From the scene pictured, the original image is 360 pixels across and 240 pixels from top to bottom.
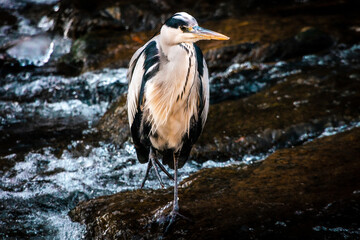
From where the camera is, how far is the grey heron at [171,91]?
2133mm

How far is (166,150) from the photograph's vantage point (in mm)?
2656

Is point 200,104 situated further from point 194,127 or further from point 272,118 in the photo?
point 272,118

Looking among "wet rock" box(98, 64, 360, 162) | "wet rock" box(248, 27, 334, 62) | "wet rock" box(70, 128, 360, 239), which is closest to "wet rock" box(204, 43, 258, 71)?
"wet rock" box(248, 27, 334, 62)

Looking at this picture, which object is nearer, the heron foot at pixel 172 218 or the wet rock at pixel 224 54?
the heron foot at pixel 172 218

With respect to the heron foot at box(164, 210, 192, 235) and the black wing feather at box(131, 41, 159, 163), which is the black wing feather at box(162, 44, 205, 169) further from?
the heron foot at box(164, 210, 192, 235)

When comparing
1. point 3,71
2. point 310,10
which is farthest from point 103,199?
point 310,10

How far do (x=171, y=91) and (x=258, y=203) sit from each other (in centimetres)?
77

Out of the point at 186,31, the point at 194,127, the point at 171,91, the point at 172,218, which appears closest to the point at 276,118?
the point at 194,127

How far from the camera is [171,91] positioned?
2330mm

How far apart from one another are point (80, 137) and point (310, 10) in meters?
3.89

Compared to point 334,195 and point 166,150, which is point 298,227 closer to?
point 334,195

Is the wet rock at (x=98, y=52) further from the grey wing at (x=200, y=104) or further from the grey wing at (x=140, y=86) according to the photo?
the grey wing at (x=200, y=104)

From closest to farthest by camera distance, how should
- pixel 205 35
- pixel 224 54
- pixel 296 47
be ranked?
pixel 205 35
pixel 224 54
pixel 296 47

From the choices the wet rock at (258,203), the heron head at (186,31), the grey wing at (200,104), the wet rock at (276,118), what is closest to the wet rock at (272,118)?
the wet rock at (276,118)
